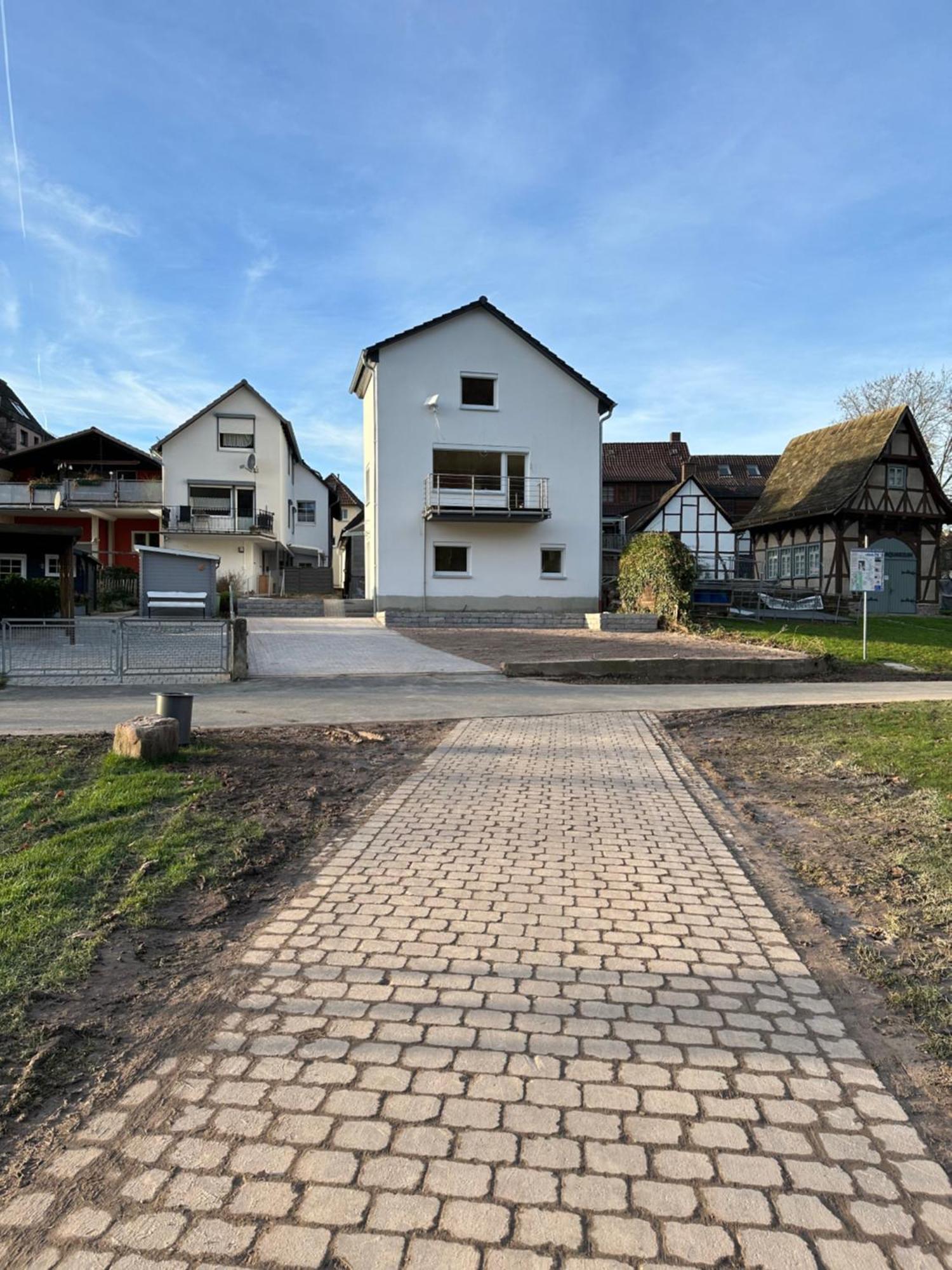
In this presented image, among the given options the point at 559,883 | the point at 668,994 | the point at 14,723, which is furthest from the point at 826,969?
the point at 14,723

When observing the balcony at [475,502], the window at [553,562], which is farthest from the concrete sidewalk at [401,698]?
the window at [553,562]

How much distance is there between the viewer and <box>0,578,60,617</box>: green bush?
21453mm

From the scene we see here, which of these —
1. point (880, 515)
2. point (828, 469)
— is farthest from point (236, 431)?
point (880, 515)

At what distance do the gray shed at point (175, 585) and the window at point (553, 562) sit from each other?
48.9ft

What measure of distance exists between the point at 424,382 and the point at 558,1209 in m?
29.4

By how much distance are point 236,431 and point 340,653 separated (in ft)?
88.0

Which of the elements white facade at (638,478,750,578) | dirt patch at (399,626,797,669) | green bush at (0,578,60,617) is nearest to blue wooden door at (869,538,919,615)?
white facade at (638,478,750,578)

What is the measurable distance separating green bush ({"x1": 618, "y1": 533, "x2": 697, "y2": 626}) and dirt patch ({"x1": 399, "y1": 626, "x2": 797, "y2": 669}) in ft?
2.75

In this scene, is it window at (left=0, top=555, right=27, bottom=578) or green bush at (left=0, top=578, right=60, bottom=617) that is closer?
green bush at (left=0, top=578, right=60, bottom=617)

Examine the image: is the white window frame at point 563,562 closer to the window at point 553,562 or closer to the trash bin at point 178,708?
the window at point 553,562

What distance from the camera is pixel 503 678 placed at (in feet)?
47.7

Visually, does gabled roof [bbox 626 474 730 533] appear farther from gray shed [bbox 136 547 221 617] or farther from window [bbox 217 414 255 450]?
gray shed [bbox 136 547 221 617]

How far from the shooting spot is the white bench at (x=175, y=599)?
1852 centimetres

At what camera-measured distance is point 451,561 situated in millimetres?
30484
